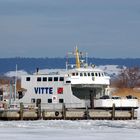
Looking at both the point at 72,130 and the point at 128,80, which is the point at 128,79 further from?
the point at 72,130

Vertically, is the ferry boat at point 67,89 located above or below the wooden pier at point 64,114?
above

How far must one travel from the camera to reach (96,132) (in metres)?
45.2

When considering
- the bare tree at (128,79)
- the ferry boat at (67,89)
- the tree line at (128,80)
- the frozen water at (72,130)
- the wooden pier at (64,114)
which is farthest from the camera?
the bare tree at (128,79)

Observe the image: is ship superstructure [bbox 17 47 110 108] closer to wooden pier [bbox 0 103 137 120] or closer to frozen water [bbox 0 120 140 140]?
wooden pier [bbox 0 103 137 120]

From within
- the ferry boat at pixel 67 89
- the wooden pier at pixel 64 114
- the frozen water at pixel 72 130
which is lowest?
the frozen water at pixel 72 130

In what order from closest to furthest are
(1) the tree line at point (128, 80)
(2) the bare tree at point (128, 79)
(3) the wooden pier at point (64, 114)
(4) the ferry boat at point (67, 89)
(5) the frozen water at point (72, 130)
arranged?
1. (5) the frozen water at point (72, 130)
2. (3) the wooden pier at point (64, 114)
3. (4) the ferry boat at point (67, 89)
4. (1) the tree line at point (128, 80)
5. (2) the bare tree at point (128, 79)

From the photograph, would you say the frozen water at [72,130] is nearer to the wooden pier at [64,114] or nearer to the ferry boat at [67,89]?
the wooden pier at [64,114]

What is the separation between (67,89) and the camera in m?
63.1

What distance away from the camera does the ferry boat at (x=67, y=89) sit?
206 ft

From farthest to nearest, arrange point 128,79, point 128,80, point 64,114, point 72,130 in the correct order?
point 128,79
point 128,80
point 64,114
point 72,130

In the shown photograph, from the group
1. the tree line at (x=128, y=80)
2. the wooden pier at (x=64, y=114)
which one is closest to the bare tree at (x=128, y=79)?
the tree line at (x=128, y=80)

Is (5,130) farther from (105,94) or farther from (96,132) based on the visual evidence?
(105,94)

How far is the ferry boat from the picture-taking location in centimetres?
6281

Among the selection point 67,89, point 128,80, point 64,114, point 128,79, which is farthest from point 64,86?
point 128,79
